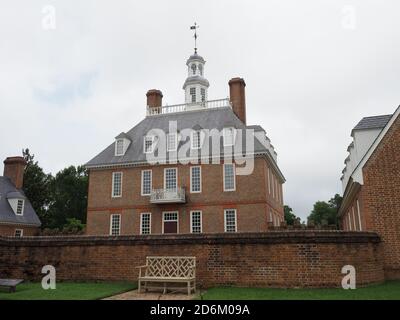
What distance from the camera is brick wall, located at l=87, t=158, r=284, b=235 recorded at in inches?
955

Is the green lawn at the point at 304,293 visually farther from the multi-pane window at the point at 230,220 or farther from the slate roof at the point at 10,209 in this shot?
the slate roof at the point at 10,209

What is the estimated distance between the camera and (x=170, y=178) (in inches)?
1054

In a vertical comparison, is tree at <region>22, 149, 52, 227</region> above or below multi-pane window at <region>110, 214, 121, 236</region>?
above

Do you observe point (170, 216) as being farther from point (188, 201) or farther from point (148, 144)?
point (148, 144)

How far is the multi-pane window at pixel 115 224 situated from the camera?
2688 centimetres

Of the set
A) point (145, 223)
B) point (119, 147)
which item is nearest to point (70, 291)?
point (145, 223)

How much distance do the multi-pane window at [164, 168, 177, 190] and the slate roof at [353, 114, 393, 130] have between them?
14191 millimetres

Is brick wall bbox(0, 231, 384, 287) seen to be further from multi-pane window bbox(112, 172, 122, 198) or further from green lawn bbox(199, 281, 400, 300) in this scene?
multi-pane window bbox(112, 172, 122, 198)

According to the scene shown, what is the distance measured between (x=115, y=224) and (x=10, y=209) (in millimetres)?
12217

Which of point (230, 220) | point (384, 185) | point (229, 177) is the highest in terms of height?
point (229, 177)

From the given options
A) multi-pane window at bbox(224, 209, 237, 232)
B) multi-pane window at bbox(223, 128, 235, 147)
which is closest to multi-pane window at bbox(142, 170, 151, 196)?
multi-pane window at bbox(224, 209, 237, 232)

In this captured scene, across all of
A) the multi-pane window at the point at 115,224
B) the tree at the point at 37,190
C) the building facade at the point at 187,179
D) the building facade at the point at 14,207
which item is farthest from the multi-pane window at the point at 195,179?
the tree at the point at 37,190
